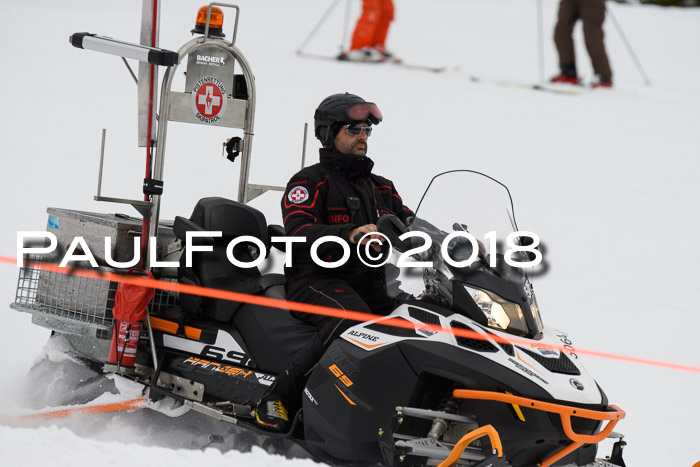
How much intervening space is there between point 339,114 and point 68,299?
5.31 feet

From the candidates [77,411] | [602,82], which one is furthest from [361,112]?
[602,82]

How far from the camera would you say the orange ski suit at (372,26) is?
15266 millimetres

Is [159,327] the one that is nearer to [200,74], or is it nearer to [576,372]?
[200,74]

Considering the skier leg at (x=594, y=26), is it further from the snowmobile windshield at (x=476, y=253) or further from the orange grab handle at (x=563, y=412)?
the orange grab handle at (x=563, y=412)

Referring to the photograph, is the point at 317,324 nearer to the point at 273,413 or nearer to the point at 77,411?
the point at 273,413

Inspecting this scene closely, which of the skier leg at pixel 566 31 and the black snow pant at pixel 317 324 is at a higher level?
the skier leg at pixel 566 31

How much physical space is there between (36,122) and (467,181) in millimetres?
7615

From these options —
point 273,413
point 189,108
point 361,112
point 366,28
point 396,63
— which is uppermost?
point 366,28

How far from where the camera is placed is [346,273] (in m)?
4.05

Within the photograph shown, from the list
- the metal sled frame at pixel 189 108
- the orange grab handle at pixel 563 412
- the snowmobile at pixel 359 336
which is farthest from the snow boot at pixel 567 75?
the orange grab handle at pixel 563 412

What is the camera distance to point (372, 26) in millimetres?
15320

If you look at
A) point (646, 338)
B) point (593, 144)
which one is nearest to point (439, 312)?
point (646, 338)

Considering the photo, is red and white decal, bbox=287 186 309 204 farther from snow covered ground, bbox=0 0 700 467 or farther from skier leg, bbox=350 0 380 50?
skier leg, bbox=350 0 380 50

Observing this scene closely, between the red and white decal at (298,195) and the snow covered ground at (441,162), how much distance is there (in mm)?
1101
